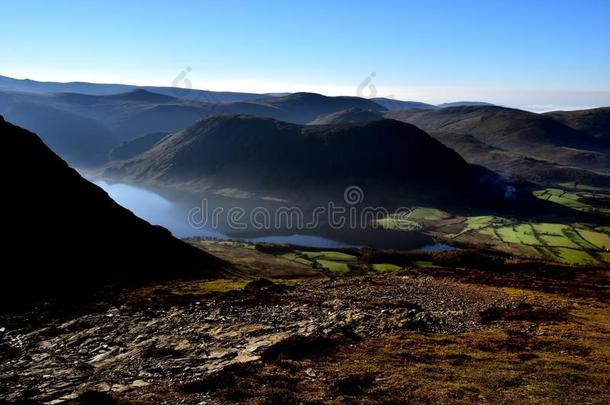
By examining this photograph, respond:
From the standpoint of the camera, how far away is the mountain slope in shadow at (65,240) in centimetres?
6081

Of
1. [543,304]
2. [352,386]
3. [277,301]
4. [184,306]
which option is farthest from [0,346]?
[543,304]

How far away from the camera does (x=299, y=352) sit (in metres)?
32.3

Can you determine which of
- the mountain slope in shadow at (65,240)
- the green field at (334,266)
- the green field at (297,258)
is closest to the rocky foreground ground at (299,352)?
the mountain slope in shadow at (65,240)

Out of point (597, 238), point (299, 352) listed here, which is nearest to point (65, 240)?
point (299, 352)

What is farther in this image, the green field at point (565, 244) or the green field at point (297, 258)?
the green field at point (565, 244)

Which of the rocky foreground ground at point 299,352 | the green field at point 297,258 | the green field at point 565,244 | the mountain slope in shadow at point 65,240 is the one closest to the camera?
the rocky foreground ground at point 299,352

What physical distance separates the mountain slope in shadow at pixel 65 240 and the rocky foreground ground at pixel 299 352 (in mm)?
12567

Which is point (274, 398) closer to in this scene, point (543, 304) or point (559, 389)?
point (559, 389)

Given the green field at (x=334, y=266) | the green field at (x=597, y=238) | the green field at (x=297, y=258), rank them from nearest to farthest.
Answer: the green field at (x=334, y=266) → the green field at (x=297, y=258) → the green field at (x=597, y=238)

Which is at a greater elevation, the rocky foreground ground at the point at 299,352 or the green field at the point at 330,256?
the rocky foreground ground at the point at 299,352

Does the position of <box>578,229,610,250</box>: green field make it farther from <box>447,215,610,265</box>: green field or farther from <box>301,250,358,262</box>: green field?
<box>301,250,358,262</box>: green field

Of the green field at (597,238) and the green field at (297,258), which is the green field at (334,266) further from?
the green field at (597,238)

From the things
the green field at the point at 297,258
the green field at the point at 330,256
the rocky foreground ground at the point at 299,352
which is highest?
the rocky foreground ground at the point at 299,352

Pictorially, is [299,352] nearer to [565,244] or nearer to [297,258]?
[297,258]
